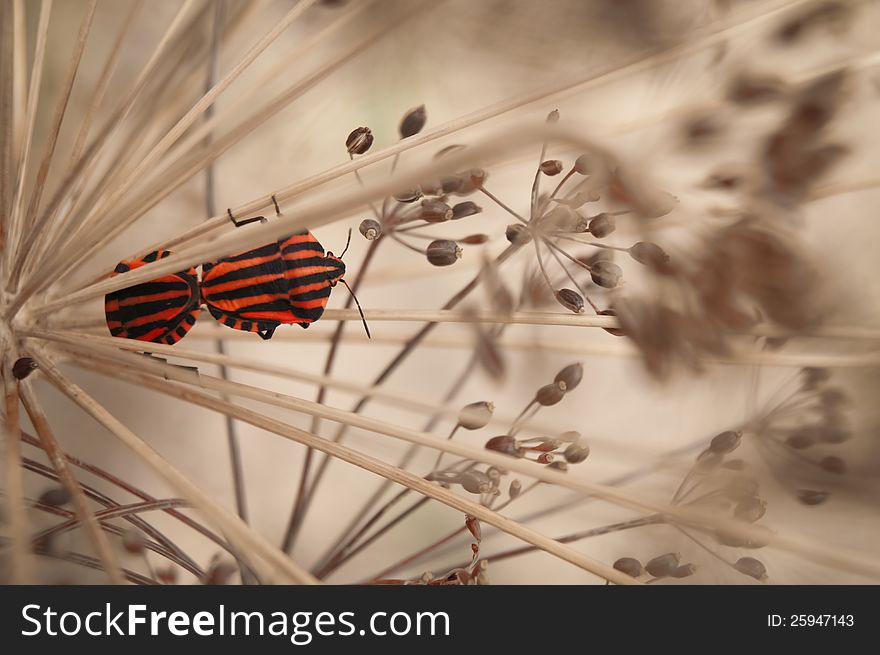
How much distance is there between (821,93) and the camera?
54 cm

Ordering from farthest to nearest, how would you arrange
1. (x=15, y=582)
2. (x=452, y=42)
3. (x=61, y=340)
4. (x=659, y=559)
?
(x=452, y=42), (x=659, y=559), (x=61, y=340), (x=15, y=582)

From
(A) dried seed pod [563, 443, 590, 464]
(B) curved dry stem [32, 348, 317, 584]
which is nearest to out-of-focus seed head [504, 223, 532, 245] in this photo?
(A) dried seed pod [563, 443, 590, 464]

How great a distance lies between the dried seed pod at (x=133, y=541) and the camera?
701 millimetres

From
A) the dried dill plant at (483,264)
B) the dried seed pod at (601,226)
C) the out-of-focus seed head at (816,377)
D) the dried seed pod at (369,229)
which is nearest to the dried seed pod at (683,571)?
the dried dill plant at (483,264)

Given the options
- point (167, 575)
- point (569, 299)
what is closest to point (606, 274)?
point (569, 299)

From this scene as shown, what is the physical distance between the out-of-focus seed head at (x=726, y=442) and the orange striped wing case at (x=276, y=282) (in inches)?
16.0

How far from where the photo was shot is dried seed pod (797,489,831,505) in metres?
0.68

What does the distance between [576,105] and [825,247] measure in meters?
0.31

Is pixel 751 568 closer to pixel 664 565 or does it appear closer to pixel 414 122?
pixel 664 565

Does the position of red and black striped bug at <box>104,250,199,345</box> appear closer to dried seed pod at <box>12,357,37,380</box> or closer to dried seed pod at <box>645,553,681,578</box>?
dried seed pod at <box>12,357,37,380</box>

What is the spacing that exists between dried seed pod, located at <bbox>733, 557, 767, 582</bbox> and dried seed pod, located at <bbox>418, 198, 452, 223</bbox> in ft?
1.45

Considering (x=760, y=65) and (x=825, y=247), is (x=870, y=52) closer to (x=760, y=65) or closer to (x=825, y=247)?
(x=760, y=65)

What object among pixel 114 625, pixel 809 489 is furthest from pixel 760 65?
pixel 114 625

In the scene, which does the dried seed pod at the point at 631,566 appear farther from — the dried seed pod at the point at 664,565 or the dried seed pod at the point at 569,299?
the dried seed pod at the point at 569,299
